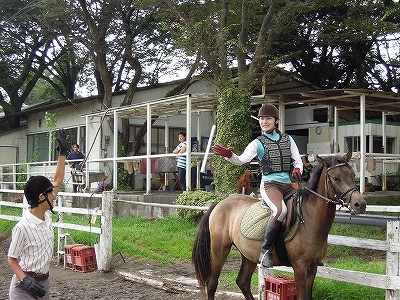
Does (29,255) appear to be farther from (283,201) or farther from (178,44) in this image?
(178,44)

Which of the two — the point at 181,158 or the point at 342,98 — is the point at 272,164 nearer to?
the point at 181,158

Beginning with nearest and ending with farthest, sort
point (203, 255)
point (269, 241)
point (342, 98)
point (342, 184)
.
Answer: point (342, 184) → point (269, 241) → point (203, 255) → point (342, 98)

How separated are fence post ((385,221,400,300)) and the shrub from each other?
288 inches

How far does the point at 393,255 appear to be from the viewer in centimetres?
561

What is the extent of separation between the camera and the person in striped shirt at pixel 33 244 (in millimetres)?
4254

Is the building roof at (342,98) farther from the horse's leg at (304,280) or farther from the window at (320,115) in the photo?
the horse's leg at (304,280)

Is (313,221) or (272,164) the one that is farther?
(272,164)

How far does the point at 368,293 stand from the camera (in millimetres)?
6258

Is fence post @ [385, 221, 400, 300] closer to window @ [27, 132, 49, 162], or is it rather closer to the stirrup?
the stirrup

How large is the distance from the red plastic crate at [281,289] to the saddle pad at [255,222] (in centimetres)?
65

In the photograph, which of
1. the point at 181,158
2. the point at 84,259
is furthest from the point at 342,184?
the point at 181,158

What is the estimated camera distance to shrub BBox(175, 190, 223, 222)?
512 inches

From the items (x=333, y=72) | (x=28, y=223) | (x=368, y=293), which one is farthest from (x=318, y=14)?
(x=28, y=223)

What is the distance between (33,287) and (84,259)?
5.90m
